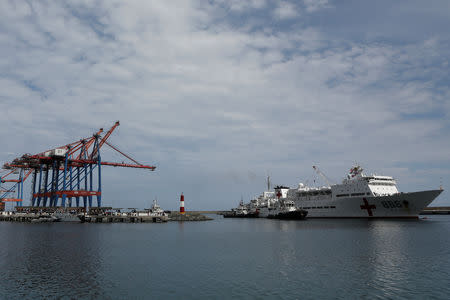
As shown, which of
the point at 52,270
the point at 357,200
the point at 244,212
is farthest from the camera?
the point at 244,212

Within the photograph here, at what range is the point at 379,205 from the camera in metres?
72.1

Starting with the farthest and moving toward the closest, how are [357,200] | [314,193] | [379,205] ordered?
[314,193], [357,200], [379,205]

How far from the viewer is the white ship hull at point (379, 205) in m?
67.4

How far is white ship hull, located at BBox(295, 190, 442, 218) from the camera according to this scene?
221ft

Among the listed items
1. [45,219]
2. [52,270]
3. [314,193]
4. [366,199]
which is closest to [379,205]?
[366,199]

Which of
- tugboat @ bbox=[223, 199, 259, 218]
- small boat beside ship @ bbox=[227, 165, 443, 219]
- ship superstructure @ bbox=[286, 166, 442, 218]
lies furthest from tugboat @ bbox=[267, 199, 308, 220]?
tugboat @ bbox=[223, 199, 259, 218]

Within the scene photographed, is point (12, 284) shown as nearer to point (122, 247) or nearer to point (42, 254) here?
point (42, 254)

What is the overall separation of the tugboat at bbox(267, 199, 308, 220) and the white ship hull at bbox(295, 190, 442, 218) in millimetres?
6221

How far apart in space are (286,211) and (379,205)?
24059mm

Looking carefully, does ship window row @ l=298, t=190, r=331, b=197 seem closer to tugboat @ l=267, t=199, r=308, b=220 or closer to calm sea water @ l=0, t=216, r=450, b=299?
tugboat @ l=267, t=199, r=308, b=220

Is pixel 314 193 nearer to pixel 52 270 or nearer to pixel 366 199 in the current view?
pixel 366 199

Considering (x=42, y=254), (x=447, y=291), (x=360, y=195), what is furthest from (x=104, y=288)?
(x=360, y=195)

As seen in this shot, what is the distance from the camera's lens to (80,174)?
9681cm

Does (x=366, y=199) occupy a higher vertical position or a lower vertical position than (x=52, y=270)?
higher
